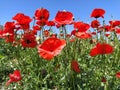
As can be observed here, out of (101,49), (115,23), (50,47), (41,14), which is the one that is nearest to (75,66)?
(101,49)

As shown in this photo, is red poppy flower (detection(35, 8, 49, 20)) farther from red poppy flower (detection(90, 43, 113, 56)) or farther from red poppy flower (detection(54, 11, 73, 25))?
red poppy flower (detection(90, 43, 113, 56))

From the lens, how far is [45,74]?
4.23 m

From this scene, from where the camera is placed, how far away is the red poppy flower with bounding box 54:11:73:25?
3469mm

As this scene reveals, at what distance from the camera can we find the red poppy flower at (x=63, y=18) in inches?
137

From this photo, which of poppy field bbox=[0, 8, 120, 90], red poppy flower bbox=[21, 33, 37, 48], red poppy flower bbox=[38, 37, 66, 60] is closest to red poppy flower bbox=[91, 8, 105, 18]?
poppy field bbox=[0, 8, 120, 90]

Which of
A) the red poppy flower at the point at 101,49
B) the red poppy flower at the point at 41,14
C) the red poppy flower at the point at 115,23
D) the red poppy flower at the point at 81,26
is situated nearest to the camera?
the red poppy flower at the point at 101,49

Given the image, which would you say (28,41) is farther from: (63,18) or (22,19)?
(63,18)

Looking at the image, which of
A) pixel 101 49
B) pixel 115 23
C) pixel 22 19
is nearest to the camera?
pixel 101 49

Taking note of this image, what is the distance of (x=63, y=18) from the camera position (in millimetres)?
3523

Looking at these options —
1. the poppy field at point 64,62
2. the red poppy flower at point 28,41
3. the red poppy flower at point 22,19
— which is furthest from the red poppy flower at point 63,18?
the red poppy flower at point 28,41

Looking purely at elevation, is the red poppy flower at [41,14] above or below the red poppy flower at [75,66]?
above

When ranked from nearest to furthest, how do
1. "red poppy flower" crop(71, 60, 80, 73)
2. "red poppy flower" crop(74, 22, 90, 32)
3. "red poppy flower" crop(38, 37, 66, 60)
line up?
"red poppy flower" crop(38, 37, 66, 60) → "red poppy flower" crop(71, 60, 80, 73) → "red poppy flower" crop(74, 22, 90, 32)

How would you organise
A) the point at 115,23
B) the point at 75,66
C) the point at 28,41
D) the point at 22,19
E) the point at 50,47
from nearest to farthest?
the point at 50,47
the point at 75,66
the point at 22,19
the point at 28,41
the point at 115,23

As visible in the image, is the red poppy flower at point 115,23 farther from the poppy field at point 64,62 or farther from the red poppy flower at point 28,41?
the red poppy flower at point 28,41
